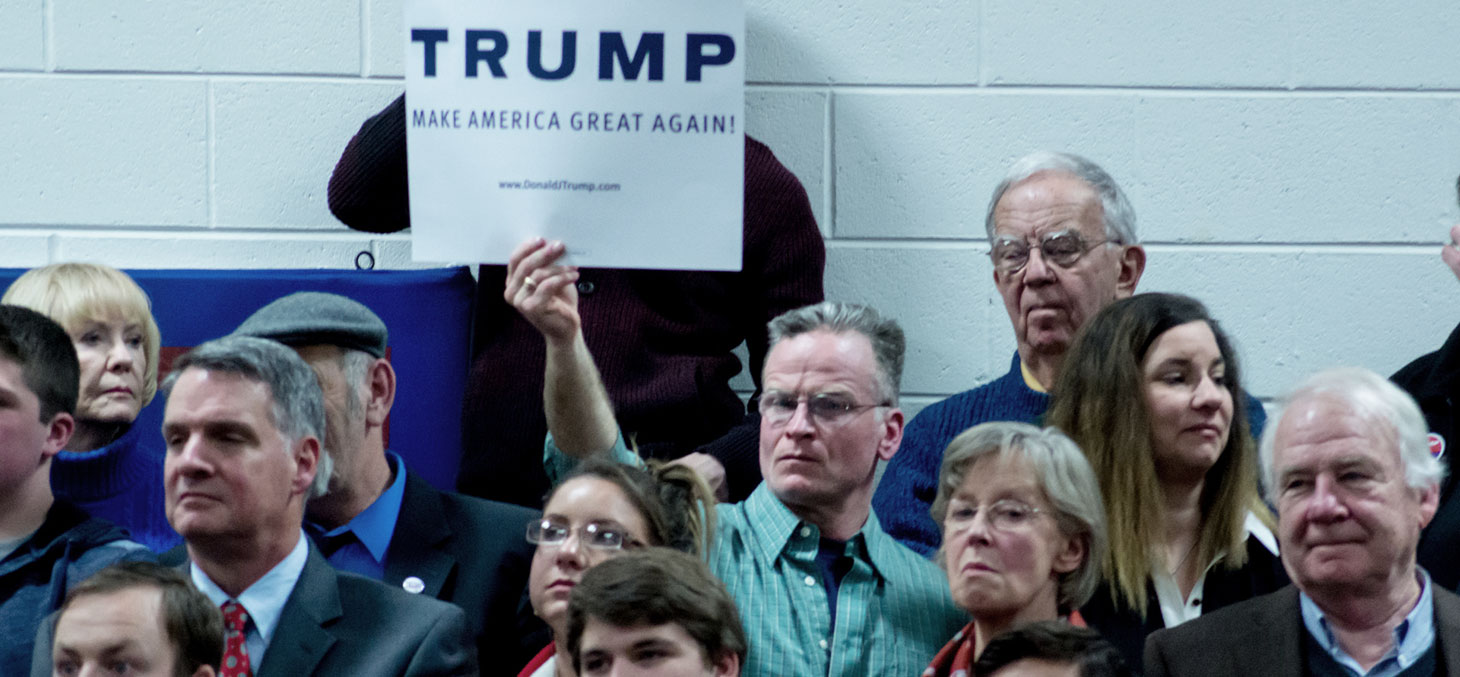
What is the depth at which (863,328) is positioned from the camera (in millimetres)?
2676

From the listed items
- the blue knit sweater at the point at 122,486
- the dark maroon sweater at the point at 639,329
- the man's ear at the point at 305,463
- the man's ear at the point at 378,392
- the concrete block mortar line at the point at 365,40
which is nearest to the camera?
the man's ear at the point at 305,463

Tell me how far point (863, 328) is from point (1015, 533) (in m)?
0.53

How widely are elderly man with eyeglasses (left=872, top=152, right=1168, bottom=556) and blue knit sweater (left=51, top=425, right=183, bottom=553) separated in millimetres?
1243

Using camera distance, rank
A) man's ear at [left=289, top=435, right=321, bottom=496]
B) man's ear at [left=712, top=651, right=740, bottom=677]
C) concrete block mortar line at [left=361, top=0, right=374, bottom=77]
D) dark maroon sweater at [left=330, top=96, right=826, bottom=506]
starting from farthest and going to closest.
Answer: concrete block mortar line at [left=361, top=0, right=374, bottom=77], dark maroon sweater at [left=330, top=96, right=826, bottom=506], man's ear at [left=289, top=435, right=321, bottom=496], man's ear at [left=712, top=651, right=740, bottom=677]

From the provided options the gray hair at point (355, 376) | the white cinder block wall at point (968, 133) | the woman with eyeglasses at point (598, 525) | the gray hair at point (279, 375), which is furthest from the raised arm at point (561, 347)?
the white cinder block wall at point (968, 133)

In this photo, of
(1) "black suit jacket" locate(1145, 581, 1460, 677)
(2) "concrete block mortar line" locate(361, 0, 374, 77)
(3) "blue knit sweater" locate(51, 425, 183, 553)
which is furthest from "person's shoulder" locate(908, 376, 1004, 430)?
(2) "concrete block mortar line" locate(361, 0, 374, 77)

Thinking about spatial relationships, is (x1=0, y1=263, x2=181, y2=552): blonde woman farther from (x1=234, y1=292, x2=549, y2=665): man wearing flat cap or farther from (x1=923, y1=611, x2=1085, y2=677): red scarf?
(x1=923, y1=611, x2=1085, y2=677): red scarf

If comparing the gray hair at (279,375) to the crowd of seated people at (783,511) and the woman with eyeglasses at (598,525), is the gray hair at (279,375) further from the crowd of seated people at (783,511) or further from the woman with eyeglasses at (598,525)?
the woman with eyeglasses at (598,525)

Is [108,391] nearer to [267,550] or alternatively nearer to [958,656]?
[267,550]

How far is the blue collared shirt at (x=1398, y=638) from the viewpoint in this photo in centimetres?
216

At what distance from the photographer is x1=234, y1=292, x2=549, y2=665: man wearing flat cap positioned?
258cm

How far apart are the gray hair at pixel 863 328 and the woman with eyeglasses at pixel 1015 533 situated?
0.34 meters

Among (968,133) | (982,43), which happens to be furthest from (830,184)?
(982,43)

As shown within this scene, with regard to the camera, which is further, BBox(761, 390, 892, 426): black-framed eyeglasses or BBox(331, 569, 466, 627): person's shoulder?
BBox(761, 390, 892, 426): black-framed eyeglasses
